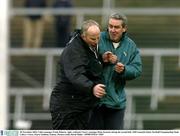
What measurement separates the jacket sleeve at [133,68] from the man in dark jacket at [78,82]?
10.0 inches

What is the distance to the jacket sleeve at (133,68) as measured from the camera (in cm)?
928

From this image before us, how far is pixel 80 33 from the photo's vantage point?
9.09 metres

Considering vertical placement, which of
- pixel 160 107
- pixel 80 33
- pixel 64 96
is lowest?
pixel 160 107

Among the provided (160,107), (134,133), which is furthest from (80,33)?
(160,107)

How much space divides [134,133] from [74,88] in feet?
2.54

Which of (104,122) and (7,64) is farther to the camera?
(7,64)

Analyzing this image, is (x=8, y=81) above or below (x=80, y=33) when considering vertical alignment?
below

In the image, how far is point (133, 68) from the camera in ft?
30.7

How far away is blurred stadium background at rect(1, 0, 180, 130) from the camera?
16.6m

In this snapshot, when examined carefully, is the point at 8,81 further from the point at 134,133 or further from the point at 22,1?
the point at 134,133

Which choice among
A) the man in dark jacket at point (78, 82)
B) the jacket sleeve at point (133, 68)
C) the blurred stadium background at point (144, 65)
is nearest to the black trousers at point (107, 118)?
the man in dark jacket at point (78, 82)

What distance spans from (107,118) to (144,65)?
25.5 feet

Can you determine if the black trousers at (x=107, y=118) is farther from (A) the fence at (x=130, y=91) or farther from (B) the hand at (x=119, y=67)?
(A) the fence at (x=130, y=91)

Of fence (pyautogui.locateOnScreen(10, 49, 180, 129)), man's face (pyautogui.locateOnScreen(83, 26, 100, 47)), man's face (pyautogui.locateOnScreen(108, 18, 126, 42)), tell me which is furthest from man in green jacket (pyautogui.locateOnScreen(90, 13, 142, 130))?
fence (pyautogui.locateOnScreen(10, 49, 180, 129))
